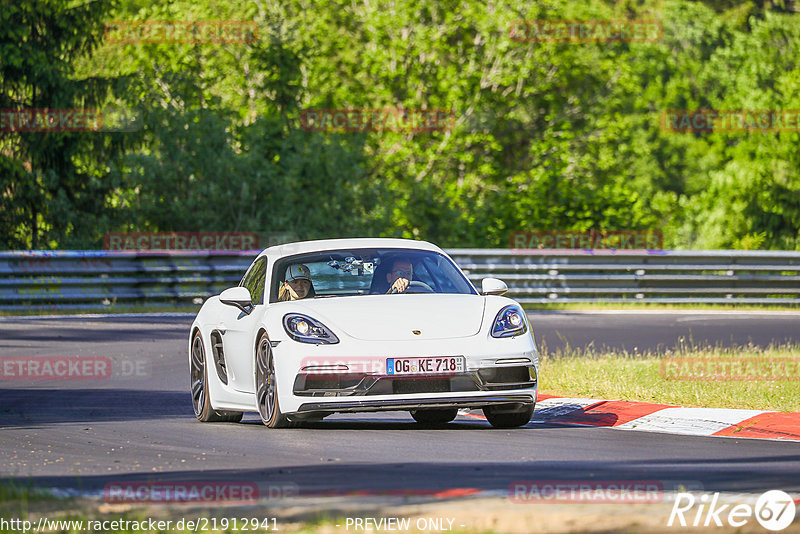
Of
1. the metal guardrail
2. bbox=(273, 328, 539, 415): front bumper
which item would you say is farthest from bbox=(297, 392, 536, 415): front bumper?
the metal guardrail

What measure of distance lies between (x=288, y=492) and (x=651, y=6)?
223 ft

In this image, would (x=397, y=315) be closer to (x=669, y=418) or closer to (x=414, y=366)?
(x=414, y=366)

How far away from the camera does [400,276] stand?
1072 cm

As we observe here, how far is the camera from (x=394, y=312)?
9.90 m

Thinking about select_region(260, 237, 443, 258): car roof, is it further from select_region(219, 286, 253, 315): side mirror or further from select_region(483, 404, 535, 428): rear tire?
select_region(483, 404, 535, 428): rear tire

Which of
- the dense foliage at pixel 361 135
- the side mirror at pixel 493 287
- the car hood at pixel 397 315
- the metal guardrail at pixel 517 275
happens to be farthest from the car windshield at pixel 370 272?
the dense foliage at pixel 361 135

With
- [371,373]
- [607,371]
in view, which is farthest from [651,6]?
[371,373]

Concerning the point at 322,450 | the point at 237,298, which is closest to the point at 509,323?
the point at 322,450

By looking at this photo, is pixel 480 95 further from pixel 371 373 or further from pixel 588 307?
pixel 371 373

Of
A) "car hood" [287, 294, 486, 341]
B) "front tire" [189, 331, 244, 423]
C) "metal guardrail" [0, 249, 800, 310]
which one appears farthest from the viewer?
"metal guardrail" [0, 249, 800, 310]

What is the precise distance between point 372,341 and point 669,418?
8.19ft

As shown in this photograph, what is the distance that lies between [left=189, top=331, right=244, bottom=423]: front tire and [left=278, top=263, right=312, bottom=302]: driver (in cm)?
123

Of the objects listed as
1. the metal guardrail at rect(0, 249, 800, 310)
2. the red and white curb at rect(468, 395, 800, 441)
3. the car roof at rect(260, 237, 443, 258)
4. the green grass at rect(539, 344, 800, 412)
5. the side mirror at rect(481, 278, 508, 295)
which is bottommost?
the metal guardrail at rect(0, 249, 800, 310)

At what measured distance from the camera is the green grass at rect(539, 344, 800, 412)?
454 inches
